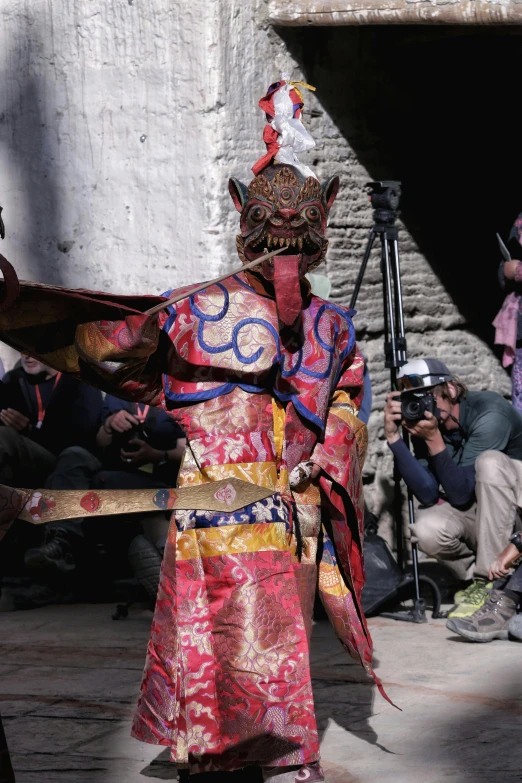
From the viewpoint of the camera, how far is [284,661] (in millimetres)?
3432

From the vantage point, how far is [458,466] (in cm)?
587

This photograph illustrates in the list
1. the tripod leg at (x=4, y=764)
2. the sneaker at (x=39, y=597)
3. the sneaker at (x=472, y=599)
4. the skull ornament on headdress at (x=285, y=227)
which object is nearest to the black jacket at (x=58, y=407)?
the sneaker at (x=39, y=597)

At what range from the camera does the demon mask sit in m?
3.55

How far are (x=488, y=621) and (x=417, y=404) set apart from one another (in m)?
1.04

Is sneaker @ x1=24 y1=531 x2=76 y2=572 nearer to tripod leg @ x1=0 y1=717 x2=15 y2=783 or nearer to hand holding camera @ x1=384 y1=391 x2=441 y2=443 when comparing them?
hand holding camera @ x1=384 y1=391 x2=441 y2=443

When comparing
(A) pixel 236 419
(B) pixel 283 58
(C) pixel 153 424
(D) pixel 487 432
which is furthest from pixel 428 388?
(A) pixel 236 419

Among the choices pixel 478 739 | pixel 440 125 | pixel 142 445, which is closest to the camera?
pixel 478 739

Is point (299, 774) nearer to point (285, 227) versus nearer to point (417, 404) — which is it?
point (285, 227)

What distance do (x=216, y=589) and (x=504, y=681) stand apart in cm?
162

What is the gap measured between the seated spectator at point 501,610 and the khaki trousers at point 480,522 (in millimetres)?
172

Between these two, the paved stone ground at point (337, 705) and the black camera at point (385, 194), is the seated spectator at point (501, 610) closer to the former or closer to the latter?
the paved stone ground at point (337, 705)

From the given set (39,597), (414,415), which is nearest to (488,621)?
(414,415)

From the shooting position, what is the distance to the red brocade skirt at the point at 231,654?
3396 millimetres

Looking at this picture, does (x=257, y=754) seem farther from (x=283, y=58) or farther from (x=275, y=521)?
(x=283, y=58)
